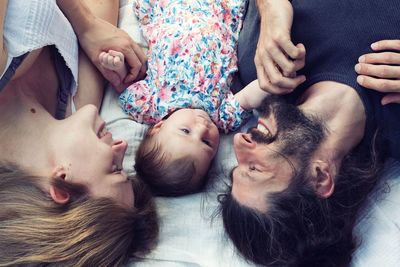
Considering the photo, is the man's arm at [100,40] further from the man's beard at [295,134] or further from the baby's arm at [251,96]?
the man's beard at [295,134]

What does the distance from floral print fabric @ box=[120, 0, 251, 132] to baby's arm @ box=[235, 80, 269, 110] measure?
0.06ft

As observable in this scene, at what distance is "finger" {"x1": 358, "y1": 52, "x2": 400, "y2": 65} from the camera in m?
0.99

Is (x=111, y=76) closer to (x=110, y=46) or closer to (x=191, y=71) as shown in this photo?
(x=110, y=46)

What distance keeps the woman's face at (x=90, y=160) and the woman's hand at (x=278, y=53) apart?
15.5 inches

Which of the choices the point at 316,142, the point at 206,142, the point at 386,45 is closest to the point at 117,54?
the point at 206,142

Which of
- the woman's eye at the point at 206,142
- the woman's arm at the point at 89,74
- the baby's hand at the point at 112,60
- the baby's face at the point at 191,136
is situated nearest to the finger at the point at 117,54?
the baby's hand at the point at 112,60

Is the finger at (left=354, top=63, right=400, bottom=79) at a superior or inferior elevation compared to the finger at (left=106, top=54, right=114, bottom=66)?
superior

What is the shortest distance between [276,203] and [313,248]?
0.14m

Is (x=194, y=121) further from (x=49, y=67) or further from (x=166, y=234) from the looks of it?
(x=49, y=67)

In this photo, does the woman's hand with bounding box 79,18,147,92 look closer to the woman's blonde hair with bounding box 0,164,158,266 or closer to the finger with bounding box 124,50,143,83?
the finger with bounding box 124,50,143,83

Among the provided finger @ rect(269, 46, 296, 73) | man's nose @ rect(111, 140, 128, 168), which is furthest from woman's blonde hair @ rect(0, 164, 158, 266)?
finger @ rect(269, 46, 296, 73)

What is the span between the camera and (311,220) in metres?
1.05

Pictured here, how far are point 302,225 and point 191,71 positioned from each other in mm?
533

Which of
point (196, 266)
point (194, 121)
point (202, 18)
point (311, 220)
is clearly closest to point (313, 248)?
point (311, 220)
